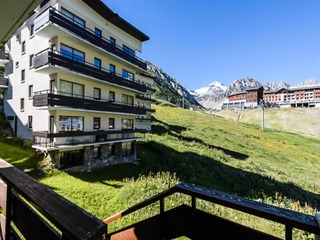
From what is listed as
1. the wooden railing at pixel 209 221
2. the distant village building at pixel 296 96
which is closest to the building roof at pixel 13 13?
the wooden railing at pixel 209 221

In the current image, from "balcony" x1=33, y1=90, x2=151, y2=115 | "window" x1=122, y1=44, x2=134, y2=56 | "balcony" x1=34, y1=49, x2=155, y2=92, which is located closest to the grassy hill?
"balcony" x1=33, y1=90, x2=151, y2=115

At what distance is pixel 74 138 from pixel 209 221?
17.6 m

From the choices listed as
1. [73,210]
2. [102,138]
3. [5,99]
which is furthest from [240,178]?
[5,99]

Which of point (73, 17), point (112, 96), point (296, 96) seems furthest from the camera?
point (296, 96)

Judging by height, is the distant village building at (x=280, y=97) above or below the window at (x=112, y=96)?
above

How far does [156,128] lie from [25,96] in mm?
25577

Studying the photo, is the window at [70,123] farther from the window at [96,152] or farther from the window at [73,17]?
the window at [73,17]

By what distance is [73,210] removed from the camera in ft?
4.29

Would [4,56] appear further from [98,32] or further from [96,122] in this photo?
[96,122]

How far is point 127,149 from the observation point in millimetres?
24219

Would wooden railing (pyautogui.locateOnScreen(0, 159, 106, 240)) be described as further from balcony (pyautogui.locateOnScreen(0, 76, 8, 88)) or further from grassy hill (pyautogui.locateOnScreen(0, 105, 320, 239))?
balcony (pyautogui.locateOnScreen(0, 76, 8, 88))

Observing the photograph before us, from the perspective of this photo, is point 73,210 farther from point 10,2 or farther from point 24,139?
point 24,139

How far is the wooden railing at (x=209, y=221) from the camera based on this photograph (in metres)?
1.58

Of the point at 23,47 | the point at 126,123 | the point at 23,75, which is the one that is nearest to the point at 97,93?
the point at 126,123
